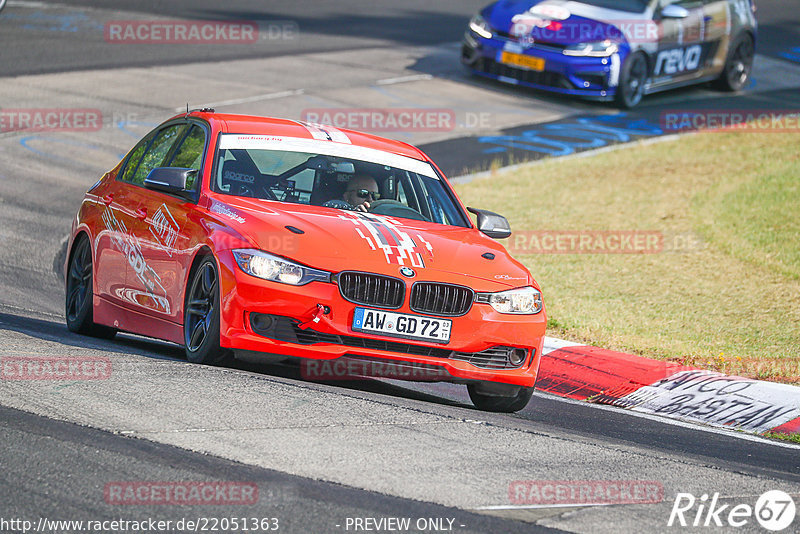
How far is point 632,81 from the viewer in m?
20.8

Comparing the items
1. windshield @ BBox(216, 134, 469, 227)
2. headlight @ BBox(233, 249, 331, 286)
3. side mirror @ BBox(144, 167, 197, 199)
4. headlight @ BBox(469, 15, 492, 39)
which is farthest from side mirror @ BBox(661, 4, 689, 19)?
headlight @ BBox(233, 249, 331, 286)

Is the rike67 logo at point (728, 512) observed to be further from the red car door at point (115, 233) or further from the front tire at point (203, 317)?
the red car door at point (115, 233)

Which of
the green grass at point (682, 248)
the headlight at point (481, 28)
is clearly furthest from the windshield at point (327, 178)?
the headlight at point (481, 28)

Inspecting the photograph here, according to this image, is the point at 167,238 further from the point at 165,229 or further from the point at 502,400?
the point at 502,400

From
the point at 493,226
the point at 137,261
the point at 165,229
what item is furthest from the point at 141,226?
the point at 493,226

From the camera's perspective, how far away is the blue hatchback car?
20156 mm

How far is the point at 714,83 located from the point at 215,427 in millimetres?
19291

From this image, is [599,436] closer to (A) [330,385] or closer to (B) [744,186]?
(A) [330,385]

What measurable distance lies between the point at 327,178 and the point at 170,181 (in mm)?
1026

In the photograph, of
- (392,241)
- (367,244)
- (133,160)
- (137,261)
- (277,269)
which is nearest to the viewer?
(277,269)

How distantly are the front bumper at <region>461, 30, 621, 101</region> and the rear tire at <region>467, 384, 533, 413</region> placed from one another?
13279 millimetres

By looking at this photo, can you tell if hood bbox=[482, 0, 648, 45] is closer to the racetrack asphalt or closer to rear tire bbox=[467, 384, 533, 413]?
the racetrack asphalt

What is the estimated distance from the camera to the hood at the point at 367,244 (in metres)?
6.88

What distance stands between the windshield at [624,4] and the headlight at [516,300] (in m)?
14.3
